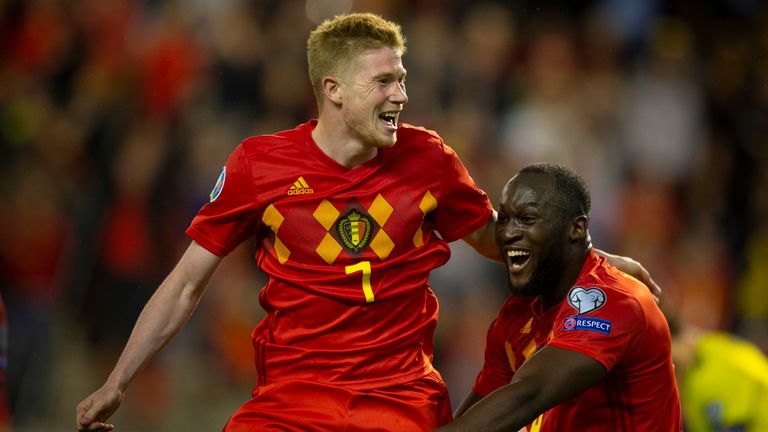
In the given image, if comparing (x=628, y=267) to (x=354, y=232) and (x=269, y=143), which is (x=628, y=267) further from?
(x=269, y=143)

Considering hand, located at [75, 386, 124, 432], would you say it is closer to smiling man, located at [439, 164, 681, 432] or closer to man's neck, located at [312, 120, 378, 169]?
man's neck, located at [312, 120, 378, 169]

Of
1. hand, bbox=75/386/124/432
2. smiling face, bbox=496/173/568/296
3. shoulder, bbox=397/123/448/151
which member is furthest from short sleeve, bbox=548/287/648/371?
hand, bbox=75/386/124/432

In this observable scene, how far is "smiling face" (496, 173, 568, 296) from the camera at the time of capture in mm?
4438

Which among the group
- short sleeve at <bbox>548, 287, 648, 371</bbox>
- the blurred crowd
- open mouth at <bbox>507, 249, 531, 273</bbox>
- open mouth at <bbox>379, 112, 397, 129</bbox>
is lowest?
the blurred crowd

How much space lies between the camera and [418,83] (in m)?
8.97

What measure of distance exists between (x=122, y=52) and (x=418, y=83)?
2023 mm

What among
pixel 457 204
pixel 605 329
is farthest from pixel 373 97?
pixel 605 329

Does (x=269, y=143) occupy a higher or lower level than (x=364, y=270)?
higher

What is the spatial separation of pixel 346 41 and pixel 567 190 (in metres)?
0.95

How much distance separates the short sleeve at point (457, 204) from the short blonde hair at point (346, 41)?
0.46m

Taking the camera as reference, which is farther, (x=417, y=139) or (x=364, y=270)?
(x=417, y=139)

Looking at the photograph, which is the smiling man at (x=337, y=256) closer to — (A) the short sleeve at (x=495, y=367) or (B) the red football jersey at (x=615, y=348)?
(A) the short sleeve at (x=495, y=367)

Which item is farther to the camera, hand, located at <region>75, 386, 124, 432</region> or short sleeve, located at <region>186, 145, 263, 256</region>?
short sleeve, located at <region>186, 145, 263, 256</region>

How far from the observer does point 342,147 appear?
461cm
